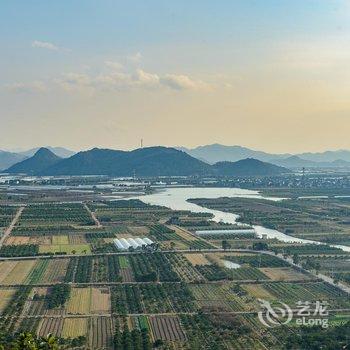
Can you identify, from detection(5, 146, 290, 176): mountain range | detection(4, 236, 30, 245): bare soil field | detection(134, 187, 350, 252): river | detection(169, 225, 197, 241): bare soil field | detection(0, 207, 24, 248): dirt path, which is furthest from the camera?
detection(5, 146, 290, 176): mountain range

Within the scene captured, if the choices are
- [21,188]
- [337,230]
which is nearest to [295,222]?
[337,230]

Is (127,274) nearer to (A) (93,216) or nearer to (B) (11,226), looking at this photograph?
(B) (11,226)

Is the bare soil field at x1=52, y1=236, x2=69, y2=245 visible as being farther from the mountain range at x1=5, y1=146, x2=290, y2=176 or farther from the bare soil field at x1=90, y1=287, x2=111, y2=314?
the mountain range at x1=5, y1=146, x2=290, y2=176

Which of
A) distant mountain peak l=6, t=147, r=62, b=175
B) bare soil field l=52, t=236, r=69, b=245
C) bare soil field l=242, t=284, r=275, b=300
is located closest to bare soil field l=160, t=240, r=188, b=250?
bare soil field l=52, t=236, r=69, b=245

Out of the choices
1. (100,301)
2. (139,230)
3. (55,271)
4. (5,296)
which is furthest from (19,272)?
(139,230)

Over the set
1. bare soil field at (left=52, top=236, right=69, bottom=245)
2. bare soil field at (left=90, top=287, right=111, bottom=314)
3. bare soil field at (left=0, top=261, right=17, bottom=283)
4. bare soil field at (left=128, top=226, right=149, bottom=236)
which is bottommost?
bare soil field at (left=90, top=287, right=111, bottom=314)
